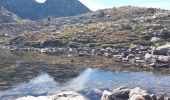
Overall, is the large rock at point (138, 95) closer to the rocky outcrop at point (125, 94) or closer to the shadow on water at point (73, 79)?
the rocky outcrop at point (125, 94)

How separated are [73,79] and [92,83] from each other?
8180 millimetres

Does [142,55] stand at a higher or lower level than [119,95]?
higher

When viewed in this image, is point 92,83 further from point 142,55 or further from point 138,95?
point 142,55

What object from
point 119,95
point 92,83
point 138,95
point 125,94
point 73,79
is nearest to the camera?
point 138,95

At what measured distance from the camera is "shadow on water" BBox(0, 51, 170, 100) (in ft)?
259

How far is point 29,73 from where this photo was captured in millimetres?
107438

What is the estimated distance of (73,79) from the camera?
9500 centimetres

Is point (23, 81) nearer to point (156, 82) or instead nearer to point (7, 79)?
point (7, 79)

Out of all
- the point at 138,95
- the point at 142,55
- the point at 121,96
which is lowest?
the point at 121,96

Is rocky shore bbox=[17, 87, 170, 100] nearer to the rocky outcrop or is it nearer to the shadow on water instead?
the rocky outcrop

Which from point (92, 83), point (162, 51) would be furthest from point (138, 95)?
point (162, 51)

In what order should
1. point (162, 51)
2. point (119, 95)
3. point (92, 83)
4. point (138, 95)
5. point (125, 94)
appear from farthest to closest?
point (162, 51) → point (92, 83) → point (125, 94) → point (119, 95) → point (138, 95)

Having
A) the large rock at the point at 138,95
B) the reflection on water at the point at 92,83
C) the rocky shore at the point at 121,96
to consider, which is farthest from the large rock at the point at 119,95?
the reflection on water at the point at 92,83

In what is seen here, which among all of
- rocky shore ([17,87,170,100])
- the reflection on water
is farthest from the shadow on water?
rocky shore ([17,87,170,100])
